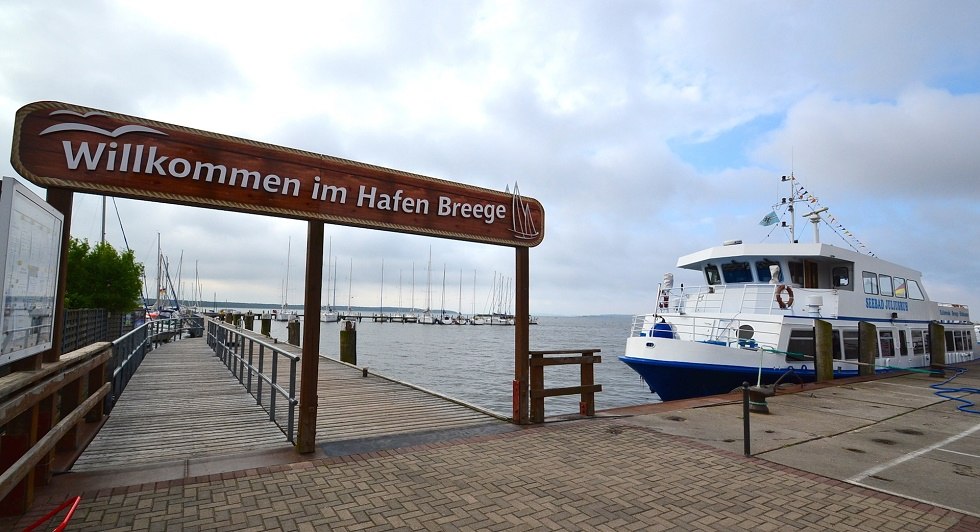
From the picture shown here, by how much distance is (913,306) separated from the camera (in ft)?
62.2

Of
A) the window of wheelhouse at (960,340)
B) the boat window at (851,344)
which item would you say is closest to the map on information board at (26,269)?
the boat window at (851,344)

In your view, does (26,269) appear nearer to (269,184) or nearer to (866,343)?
(269,184)

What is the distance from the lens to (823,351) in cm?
1320

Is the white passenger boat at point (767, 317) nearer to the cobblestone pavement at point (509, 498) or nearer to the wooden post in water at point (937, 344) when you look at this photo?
the wooden post in water at point (937, 344)

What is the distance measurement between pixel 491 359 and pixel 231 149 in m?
31.2

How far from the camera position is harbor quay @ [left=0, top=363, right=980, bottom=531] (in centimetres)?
406

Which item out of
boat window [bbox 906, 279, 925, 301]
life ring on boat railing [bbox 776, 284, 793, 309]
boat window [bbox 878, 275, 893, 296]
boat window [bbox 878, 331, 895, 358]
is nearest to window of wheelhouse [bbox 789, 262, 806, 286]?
life ring on boat railing [bbox 776, 284, 793, 309]

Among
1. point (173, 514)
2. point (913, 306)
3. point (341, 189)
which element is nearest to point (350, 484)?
point (173, 514)

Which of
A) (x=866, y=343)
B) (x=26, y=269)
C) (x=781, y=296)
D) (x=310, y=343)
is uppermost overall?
(x=781, y=296)

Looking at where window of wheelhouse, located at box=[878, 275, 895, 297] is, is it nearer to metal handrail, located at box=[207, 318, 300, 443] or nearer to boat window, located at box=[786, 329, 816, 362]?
boat window, located at box=[786, 329, 816, 362]

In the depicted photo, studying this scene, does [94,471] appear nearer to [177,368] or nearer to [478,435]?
[478,435]

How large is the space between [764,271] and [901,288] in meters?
7.54

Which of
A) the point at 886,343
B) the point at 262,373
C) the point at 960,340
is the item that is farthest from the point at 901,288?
the point at 262,373

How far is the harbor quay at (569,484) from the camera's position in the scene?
4.06m
